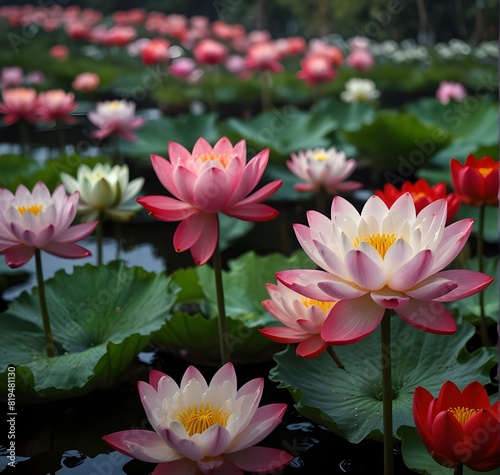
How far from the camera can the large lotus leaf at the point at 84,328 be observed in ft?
2.79

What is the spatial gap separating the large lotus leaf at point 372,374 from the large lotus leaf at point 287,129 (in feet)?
3.76

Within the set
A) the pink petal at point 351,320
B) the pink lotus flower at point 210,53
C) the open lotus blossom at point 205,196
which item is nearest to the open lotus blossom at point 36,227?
the open lotus blossom at point 205,196

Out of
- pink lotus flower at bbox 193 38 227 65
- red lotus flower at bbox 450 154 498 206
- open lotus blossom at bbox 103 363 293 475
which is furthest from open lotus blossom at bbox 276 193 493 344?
pink lotus flower at bbox 193 38 227 65

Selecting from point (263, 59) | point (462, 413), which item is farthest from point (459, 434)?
point (263, 59)

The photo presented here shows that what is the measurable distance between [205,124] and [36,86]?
1.17m

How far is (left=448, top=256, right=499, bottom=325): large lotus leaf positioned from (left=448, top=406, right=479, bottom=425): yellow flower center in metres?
0.39

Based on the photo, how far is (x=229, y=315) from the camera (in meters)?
1.02

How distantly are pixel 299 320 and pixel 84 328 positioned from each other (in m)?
0.38

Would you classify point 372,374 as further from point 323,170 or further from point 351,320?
point 323,170

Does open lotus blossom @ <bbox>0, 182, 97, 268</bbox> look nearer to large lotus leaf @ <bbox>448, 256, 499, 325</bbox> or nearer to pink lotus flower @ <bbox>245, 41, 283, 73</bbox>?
large lotus leaf @ <bbox>448, 256, 499, 325</bbox>

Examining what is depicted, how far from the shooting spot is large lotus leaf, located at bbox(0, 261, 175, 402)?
85 centimetres

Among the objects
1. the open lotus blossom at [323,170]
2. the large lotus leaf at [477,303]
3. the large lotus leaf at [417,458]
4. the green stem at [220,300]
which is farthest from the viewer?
the open lotus blossom at [323,170]

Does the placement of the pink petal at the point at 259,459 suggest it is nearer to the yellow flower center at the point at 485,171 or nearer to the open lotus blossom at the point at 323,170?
the yellow flower center at the point at 485,171

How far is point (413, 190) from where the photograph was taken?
1.01 meters
